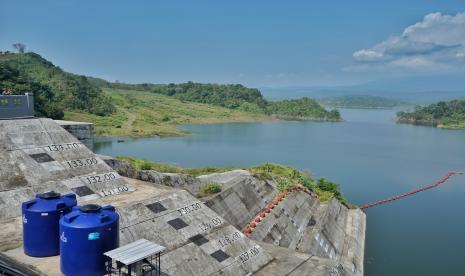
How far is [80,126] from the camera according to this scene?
22969 mm

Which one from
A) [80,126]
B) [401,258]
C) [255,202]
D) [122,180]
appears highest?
[80,126]

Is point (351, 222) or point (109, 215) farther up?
point (109, 215)

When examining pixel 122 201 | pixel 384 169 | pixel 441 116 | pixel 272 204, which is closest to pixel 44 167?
pixel 122 201

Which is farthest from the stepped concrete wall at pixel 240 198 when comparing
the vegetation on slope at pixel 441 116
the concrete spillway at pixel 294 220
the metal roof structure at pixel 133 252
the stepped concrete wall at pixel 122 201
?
the vegetation on slope at pixel 441 116

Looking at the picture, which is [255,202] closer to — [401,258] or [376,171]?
[401,258]

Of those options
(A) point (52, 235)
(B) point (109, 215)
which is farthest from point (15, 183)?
(B) point (109, 215)

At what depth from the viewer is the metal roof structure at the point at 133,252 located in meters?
9.59

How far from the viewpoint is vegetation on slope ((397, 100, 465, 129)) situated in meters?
153

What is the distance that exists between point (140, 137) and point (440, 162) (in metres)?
60.9

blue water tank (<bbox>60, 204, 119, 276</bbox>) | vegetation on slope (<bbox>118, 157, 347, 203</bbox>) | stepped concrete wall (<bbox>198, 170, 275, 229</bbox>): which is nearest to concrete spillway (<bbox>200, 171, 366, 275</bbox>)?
stepped concrete wall (<bbox>198, 170, 275, 229</bbox>)

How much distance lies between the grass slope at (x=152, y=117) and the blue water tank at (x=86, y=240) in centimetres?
8192

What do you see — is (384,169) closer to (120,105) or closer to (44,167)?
(44,167)

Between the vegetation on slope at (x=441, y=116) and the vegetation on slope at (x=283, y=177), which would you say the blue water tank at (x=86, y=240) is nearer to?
the vegetation on slope at (x=283, y=177)

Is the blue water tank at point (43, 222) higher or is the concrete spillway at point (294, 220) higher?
the blue water tank at point (43, 222)
